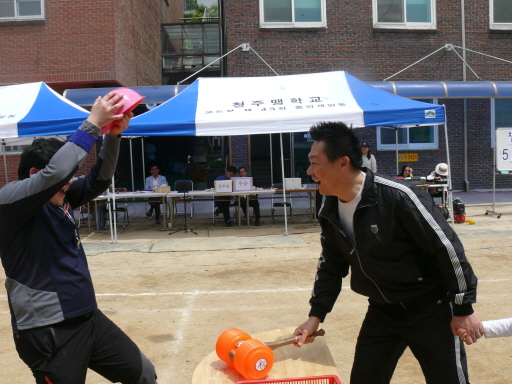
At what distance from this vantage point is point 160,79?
25422mm

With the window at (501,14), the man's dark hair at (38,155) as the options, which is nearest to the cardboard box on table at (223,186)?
the man's dark hair at (38,155)

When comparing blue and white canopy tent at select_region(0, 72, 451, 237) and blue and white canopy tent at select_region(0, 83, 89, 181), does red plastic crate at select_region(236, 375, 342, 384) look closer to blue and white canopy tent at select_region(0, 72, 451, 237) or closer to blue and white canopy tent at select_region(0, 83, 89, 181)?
Result: blue and white canopy tent at select_region(0, 72, 451, 237)

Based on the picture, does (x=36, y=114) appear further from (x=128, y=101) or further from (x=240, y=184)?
(x=128, y=101)

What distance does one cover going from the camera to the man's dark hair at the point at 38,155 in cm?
263

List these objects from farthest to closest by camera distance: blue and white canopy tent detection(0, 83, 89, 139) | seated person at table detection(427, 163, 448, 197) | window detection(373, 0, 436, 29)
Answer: window detection(373, 0, 436, 29) → seated person at table detection(427, 163, 448, 197) → blue and white canopy tent detection(0, 83, 89, 139)

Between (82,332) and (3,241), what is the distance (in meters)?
0.57

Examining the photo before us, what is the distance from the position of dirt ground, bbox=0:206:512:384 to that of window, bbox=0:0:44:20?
8870 mm

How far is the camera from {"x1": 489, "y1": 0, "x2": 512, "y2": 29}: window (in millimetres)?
18172

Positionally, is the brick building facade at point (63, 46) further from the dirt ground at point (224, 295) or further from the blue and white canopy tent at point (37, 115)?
the dirt ground at point (224, 295)

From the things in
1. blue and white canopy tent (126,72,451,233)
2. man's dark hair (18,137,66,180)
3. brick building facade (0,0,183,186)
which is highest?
brick building facade (0,0,183,186)

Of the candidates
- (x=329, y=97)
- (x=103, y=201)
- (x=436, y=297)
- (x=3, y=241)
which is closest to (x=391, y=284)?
(x=436, y=297)

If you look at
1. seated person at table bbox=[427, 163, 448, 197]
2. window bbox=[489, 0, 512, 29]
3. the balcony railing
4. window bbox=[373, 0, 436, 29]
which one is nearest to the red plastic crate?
seated person at table bbox=[427, 163, 448, 197]

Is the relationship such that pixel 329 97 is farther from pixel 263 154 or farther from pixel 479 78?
pixel 479 78

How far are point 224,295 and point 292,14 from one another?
12687mm
